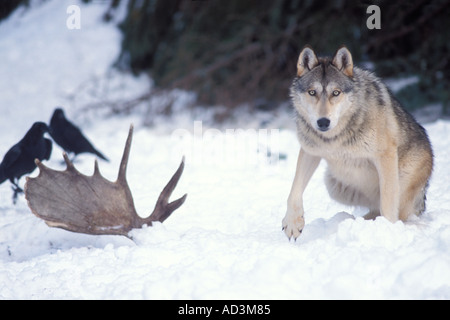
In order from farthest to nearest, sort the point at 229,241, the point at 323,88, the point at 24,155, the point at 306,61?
the point at 24,155
the point at 306,61
the point at 323,88
the point at 229,241

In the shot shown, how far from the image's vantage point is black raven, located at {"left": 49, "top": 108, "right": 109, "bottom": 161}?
18.1 ft

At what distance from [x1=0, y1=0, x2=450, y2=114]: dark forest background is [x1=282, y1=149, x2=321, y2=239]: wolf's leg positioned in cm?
466

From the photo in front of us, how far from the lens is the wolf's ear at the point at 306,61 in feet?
12.0

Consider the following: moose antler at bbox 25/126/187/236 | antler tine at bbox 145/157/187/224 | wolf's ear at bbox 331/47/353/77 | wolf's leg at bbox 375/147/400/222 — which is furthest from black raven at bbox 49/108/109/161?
wolf's leg at bbox 375/147/400/222

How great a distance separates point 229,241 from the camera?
3377 millimetres

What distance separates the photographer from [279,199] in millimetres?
4750

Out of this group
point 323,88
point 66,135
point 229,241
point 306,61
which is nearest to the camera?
point 229,241

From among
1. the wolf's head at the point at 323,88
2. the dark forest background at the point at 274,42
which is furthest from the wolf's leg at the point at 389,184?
the dark forest background at the point at 274,42

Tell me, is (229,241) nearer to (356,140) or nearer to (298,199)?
(298,199)

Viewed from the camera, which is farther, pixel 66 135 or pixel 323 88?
pixel 66 135

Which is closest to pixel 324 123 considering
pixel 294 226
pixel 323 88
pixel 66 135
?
pixel 323 88

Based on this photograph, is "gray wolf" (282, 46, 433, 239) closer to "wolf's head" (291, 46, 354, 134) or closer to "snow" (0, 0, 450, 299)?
"wolf's head" (291, 46, 354, 134)

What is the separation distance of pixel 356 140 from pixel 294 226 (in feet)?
2.49

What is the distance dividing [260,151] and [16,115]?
591cm
